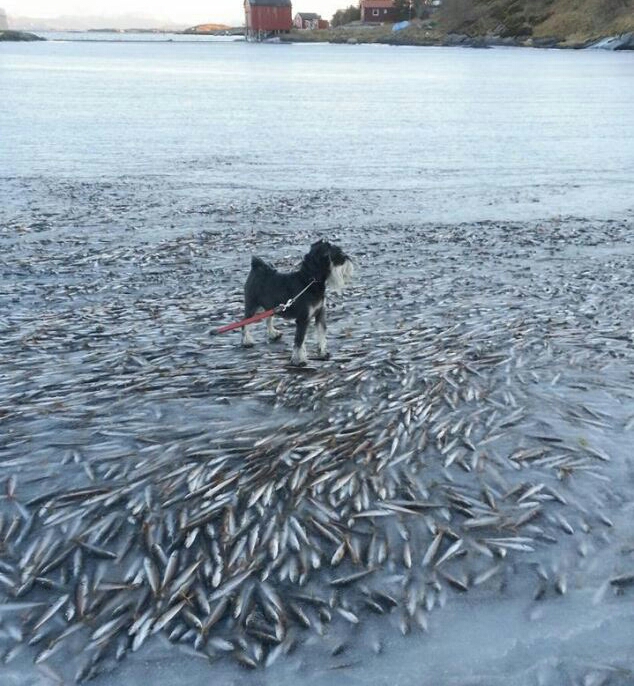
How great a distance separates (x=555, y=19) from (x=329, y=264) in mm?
193115

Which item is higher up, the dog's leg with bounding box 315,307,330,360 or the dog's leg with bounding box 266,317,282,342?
the dog's leg with bounding box 315,307,330,360

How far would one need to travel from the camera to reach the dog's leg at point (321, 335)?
11.0 metres

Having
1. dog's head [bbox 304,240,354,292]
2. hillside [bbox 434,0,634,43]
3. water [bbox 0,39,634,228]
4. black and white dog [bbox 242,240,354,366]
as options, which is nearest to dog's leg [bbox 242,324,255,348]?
black and white dog [bbox 242,240,354,366]

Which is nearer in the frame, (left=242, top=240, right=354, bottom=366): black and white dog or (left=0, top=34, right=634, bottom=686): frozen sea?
(left=0, top=34, right=634, bottom=686): frozen sea

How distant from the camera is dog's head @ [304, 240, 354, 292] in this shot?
9688 mm

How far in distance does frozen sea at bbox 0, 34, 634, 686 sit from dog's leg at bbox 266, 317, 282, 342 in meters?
0.57

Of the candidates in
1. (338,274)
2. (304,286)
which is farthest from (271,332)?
(338,274)

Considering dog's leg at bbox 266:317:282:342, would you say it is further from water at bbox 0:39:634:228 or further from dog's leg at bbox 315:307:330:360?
water at bbox 0:39:634:228

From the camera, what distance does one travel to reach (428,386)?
34.4ft

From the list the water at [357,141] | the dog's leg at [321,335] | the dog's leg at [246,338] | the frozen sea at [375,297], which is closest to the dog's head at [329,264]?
the dog's leg at [321,335]

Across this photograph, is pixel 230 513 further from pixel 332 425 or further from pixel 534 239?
pixel 534 239

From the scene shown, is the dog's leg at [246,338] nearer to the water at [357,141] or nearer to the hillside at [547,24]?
the water at [357,141]

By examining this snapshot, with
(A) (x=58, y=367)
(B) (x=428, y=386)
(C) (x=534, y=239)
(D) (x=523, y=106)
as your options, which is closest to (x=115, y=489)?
(A) (x=58, y=367)

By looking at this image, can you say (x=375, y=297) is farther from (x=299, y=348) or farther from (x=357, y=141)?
(x=357, y=141)
